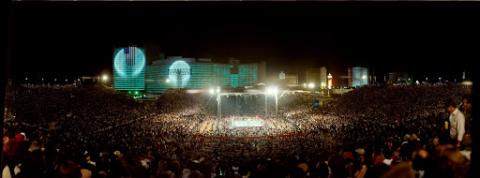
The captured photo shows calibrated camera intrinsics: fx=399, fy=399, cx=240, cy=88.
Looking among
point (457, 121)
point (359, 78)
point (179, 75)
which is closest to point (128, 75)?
point (179, 75)

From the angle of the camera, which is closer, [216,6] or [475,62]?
[475,62]

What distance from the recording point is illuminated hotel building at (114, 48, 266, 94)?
56.2 feet

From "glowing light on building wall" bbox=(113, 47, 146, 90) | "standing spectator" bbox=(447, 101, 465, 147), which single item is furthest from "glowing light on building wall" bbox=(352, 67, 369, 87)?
"standing spectator" bbox=(447, 101, 465, 147)

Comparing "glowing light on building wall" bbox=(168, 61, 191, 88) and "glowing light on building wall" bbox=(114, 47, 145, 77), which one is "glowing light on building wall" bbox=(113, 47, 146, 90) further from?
"glowing light on building wall" bbox=(168, 61, 191, 88)

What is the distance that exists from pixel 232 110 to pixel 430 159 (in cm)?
1821

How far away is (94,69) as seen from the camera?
15688 mm

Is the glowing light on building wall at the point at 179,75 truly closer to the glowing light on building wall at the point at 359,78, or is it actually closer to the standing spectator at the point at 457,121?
the glowing light on building wall at the point at 359,78

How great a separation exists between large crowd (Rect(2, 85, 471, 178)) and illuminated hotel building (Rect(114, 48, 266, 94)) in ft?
2.65

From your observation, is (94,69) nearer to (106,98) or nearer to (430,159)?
(106,98)

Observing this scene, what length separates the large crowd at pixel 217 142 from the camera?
157 inches

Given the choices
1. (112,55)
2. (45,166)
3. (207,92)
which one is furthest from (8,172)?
(207,92)

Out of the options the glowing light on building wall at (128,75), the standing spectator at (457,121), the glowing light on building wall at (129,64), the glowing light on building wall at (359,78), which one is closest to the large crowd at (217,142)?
the standing spectator at (457,121)

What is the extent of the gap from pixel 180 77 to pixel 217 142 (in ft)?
42.0

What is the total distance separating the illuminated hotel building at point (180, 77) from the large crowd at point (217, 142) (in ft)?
2.65
